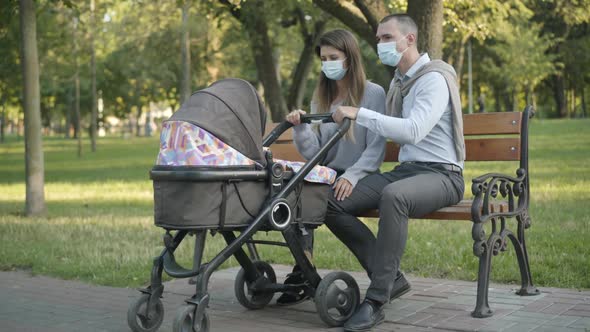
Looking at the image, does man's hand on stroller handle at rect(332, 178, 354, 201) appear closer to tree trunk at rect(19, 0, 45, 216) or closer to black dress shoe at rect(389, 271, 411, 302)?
black dress shoe at rect(389, 271, 411, 302)

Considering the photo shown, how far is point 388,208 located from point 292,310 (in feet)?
3.44

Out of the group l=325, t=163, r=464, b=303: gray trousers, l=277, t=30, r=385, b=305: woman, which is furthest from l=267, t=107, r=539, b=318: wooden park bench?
l=277, t=30, r=385, b=305: woman

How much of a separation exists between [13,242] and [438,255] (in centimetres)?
423

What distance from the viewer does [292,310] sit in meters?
5.23

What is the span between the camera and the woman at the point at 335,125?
5.11 m

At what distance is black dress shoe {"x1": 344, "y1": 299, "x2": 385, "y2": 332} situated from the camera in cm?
452

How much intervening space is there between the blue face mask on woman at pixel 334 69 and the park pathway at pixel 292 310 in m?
1.45

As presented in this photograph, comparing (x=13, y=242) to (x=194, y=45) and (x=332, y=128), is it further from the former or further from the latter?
(x=194, y=45)

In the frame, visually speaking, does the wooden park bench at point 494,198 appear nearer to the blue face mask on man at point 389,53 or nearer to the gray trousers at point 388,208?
the gray trousers at point 388,208

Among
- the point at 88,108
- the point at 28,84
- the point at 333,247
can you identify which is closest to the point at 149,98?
the point at 88,108

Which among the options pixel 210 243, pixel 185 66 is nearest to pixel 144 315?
pixel 210 243

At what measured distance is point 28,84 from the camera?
10.5 m

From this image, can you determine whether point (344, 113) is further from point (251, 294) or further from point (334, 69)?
point (251, 294)

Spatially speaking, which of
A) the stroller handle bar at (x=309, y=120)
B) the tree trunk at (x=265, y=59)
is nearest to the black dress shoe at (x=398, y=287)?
the stroller handle bar at (x=309, y=120)
